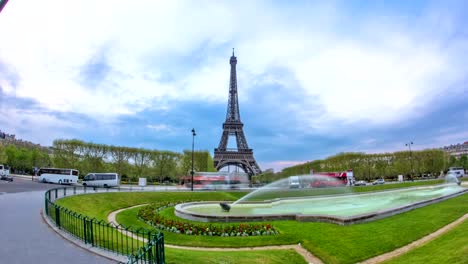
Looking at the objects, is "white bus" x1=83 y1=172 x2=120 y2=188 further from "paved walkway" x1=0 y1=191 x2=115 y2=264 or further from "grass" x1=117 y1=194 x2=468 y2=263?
"grass" x1=117 y1=194 x2=468 y2=263

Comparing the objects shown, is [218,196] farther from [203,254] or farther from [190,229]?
[203,254]

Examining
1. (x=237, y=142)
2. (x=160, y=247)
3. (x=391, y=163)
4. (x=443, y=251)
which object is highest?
(x=237, y=142)

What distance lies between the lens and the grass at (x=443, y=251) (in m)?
11.1

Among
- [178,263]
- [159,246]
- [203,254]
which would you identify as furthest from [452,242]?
[159,246]

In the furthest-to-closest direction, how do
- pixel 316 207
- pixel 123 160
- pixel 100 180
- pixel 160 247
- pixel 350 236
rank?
pixel 123 160
pixel 100 180
pixel 316 207
pixel 350 236
pixel 160 247

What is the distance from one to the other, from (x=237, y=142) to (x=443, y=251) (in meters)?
86.1

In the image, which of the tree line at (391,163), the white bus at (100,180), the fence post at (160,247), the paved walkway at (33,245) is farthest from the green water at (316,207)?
the tree line at (391,163)

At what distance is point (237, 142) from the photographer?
322ft

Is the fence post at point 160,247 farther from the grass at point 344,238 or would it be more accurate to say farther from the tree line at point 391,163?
the tree line at point 391,163

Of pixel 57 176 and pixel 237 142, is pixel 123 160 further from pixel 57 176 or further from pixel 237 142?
pixel 237 142

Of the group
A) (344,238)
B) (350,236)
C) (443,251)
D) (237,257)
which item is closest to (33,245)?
(237,257)

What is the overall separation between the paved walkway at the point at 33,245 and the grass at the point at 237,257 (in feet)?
10.2

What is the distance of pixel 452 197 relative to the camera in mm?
29016

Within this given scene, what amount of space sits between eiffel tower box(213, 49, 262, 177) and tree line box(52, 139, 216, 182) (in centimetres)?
841
